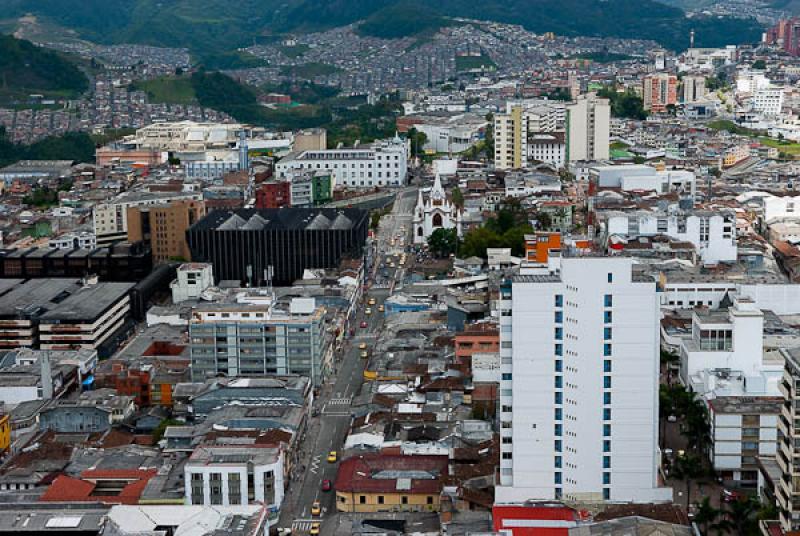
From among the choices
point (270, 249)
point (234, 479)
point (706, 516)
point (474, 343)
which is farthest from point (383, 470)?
point (270, 249)

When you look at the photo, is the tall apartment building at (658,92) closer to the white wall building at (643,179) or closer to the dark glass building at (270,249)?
the white wall building at (643,179)

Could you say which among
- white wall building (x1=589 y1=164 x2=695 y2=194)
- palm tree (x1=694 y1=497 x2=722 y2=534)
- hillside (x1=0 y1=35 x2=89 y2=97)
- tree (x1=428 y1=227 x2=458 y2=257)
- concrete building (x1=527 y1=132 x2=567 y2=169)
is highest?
hillside (x1=0 y1=35 x2=89 y2=97)

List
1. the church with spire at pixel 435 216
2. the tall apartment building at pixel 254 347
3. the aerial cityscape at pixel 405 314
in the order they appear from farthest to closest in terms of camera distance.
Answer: the church with spire at pixel 435 216, the tall apartment building at pixel 254 347, the aerial cityscape at pixel 405 314

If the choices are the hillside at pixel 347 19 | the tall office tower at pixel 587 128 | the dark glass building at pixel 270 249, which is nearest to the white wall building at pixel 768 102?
the tall office tower at pixel 587 128

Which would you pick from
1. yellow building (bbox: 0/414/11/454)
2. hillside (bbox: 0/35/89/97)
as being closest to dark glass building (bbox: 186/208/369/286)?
yellow building (bbox: 0/414/11/454)

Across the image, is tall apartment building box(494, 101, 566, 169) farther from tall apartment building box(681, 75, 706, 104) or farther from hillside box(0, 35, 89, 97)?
hillside box(0, 35, 89, 97)

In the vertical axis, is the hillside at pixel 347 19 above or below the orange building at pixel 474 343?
above
